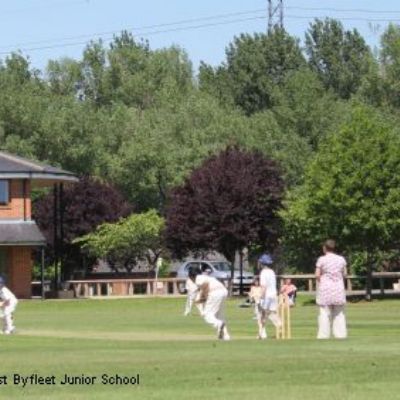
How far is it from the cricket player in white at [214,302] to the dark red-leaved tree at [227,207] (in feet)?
121

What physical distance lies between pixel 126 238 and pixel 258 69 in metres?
42.1

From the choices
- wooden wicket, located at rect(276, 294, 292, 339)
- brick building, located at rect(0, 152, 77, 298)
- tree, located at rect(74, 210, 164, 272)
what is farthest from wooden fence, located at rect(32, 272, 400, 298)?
wooden wicket, located at rect(276, 294, 292, 339)

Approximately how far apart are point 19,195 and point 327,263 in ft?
136

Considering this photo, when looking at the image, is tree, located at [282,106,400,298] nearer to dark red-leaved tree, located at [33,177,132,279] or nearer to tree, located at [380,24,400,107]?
dark red-leaved tree, located at [33,177,132,279]

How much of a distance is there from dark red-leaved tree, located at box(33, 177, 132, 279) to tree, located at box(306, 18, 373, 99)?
40267 millimetres

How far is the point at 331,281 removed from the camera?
79.3ft

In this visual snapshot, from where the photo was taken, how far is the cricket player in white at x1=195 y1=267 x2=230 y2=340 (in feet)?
86.5

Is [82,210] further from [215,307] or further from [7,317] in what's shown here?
[215,307]

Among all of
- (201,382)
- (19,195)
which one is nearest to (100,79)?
(19,195)

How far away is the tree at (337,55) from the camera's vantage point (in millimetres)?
114562

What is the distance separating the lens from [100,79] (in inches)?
4222

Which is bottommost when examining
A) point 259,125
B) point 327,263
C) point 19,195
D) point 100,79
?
point 327,263

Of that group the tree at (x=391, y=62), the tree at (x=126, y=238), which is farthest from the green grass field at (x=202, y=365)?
the tree at (x=391, y=62)

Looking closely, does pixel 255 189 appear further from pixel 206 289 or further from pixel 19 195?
pixel 206 289
